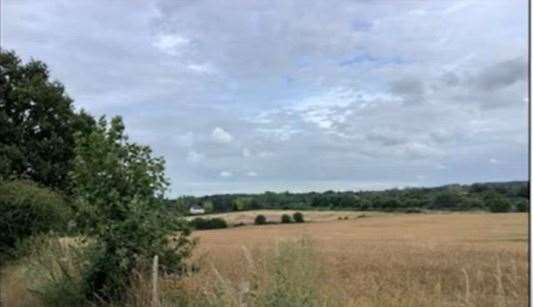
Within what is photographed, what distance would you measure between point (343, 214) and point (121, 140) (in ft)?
115

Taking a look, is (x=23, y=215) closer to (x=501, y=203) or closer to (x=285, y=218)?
(x=501, y=203)

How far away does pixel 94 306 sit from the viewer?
10.3 metres

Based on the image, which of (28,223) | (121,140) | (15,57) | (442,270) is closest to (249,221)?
(15,57)

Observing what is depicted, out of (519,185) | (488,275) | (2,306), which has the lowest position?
(2,306)

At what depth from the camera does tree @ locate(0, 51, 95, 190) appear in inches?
1315

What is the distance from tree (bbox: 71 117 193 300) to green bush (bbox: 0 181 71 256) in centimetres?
823

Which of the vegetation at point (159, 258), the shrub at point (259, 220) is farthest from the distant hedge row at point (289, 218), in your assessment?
the vegetation at point (159, 258)

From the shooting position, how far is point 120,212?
34.9 ft

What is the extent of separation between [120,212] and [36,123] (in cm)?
2627

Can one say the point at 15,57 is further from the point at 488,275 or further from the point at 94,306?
the point at 488,275

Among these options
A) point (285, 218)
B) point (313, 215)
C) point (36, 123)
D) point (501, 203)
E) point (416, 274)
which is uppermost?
point (36, 123)

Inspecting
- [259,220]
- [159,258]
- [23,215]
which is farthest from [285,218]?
[159,258]

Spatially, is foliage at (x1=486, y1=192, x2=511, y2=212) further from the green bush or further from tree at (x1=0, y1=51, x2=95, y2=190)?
tree at (x1=0, y1=51, x2=95, y2=190)

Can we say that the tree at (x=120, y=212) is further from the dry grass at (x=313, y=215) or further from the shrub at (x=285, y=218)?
the shrub at (x=285, y=218)
